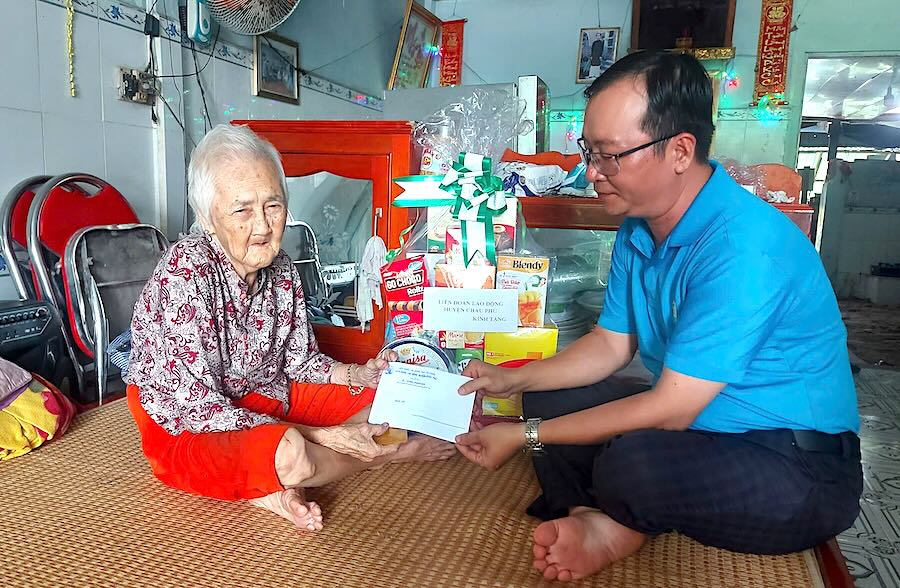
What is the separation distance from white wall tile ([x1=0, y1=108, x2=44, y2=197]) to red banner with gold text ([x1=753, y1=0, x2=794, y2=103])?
155 inches

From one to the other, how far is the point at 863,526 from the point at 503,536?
1.20m

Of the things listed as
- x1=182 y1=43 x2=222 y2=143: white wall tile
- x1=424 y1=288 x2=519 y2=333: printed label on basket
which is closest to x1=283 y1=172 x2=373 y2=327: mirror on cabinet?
x1=424 y1=288 x2=519 y2=333: printed label on basket

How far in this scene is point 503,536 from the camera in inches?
41.6

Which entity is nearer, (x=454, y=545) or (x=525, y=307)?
(x=454, y=545)

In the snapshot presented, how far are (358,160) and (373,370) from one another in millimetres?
611

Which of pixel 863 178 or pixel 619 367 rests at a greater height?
pixel 863 178

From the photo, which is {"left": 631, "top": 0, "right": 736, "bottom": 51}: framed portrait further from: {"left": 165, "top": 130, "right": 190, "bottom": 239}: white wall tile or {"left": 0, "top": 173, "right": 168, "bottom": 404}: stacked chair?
{"left": 0, "top": 173, "right": 168, "bottom": 404}: stacked chair

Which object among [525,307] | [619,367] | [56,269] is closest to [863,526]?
[619,367]

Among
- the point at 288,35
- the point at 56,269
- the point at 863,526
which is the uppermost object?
the point at 288,35

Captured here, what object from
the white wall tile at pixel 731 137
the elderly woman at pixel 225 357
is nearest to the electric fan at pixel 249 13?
the elderly woman at pixel 225 357

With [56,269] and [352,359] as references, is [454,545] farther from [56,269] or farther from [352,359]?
[56,269]

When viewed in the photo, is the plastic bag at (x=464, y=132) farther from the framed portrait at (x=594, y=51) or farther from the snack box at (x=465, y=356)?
the framed portrait at (x=594, y=51)

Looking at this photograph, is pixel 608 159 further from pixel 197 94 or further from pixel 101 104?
pixel 197 94

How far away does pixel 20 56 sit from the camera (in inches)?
62.8
